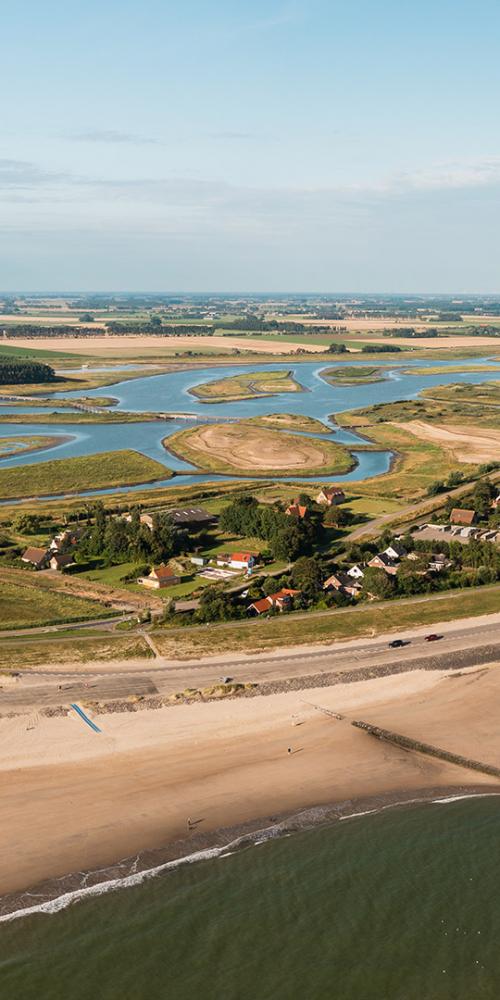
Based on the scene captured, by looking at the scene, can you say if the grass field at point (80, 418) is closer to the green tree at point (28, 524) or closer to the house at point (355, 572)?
the green tree at point (28, 524)

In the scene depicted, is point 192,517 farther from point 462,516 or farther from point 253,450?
point 253,450

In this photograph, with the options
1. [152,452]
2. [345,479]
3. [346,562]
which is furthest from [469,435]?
[346,562]

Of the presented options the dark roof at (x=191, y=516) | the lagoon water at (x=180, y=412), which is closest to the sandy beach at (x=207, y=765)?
the dark roof at (x=191, y=516)

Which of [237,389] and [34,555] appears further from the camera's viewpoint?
[237,389]

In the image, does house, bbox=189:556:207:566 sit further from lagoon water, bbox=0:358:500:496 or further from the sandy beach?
lagoon water, bbox=0:358:500:496

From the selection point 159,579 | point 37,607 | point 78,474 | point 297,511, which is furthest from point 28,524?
point 78,474
